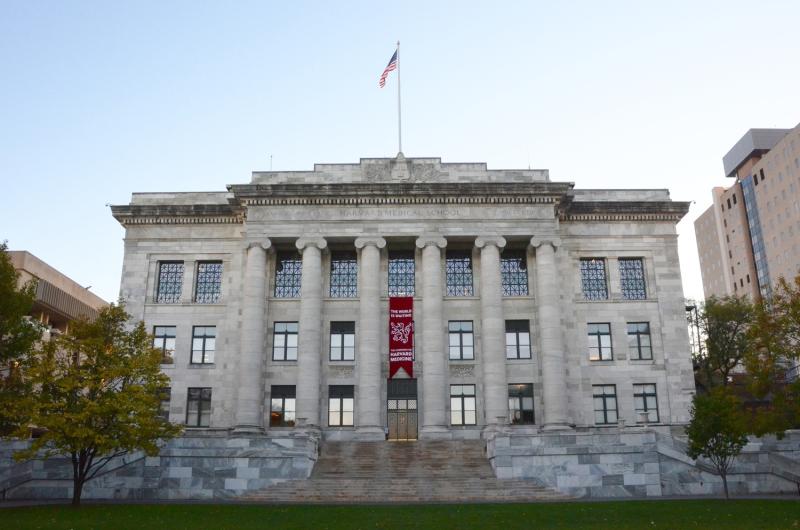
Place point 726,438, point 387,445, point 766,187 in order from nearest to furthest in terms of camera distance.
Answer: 1. point 726,438
2. point 387,445
3. point 766,187

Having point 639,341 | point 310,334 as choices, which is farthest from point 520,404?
point 310,334

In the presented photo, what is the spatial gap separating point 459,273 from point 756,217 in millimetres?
79643

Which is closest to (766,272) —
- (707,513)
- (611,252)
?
(611,252)

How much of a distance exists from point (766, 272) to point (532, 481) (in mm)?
Result: 89790

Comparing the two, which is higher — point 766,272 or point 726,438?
point 766,272

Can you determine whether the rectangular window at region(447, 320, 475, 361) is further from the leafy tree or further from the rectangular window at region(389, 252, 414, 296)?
the leafy tree

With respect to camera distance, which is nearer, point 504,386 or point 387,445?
point 387,445

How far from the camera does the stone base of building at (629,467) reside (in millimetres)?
32781

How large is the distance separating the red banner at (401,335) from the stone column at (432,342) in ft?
2.65

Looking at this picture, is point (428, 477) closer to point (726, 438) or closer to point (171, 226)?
point (726, 438)

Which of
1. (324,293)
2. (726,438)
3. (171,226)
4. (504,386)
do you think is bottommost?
(726,438)

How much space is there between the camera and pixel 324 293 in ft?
156

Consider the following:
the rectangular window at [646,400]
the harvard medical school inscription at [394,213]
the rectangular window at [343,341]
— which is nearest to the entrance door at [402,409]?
the rectangular window at [343,341]

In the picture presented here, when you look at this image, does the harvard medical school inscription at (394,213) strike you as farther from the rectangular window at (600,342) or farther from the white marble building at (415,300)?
the rectangular window at (600,342)
